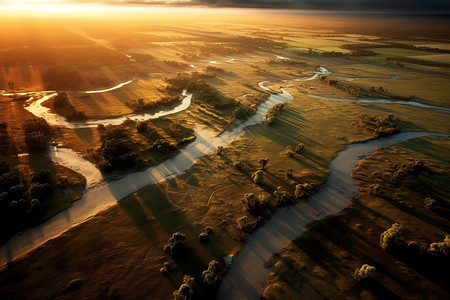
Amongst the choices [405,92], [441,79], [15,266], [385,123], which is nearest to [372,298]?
[15,266]

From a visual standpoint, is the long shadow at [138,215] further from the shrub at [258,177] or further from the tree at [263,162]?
the tree at [263,162]

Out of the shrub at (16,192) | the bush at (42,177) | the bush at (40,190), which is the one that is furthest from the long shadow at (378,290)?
the bush at (42,177)

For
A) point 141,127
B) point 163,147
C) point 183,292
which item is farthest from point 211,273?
point 141,127

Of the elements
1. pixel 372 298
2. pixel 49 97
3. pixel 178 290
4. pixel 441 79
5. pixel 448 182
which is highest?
pixel 441 79

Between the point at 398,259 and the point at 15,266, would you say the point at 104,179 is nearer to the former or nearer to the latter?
the point at 15,266

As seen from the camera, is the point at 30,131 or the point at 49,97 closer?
the point at 30,131

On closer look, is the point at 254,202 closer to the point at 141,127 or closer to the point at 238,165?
the point at 238,165
